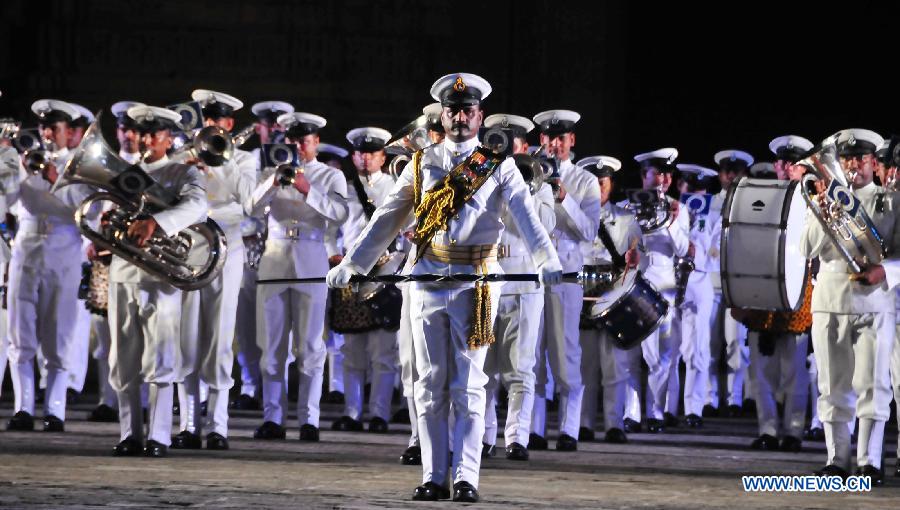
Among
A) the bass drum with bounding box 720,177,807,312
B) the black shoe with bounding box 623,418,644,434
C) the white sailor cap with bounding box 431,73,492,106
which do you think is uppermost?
the white sailor cap with bounding box 431,73,492,106

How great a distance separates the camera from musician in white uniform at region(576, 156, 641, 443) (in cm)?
1271

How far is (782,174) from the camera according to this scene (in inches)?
529

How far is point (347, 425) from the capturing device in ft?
42.9

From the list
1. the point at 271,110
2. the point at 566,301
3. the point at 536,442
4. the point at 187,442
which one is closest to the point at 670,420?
the point at 536,442

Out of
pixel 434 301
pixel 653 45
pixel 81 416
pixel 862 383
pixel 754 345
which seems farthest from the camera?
pixel 653 45

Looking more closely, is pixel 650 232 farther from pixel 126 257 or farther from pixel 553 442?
pixel 126 257

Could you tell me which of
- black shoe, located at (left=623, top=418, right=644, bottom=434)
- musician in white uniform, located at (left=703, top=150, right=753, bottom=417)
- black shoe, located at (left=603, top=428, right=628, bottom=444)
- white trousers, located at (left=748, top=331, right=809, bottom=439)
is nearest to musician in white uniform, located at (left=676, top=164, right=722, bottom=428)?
musician in white uniform, located at (left=703, top=150, right=753, bottom=417)

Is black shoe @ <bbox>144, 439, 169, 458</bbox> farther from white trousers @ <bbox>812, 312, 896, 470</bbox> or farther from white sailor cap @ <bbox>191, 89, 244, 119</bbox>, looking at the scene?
white trousers @ <bbox>812, 312, 896, 470</bbox>

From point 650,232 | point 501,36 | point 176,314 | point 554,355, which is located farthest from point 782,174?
point 501,36

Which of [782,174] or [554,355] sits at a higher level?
[782,174]

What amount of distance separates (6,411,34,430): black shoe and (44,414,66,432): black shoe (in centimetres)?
10

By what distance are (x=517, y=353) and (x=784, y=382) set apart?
2.66 meters

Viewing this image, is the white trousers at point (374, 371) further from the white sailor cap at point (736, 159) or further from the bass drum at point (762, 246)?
the white sailor cap at point (736, 159)

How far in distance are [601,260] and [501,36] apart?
7253 millimetres
